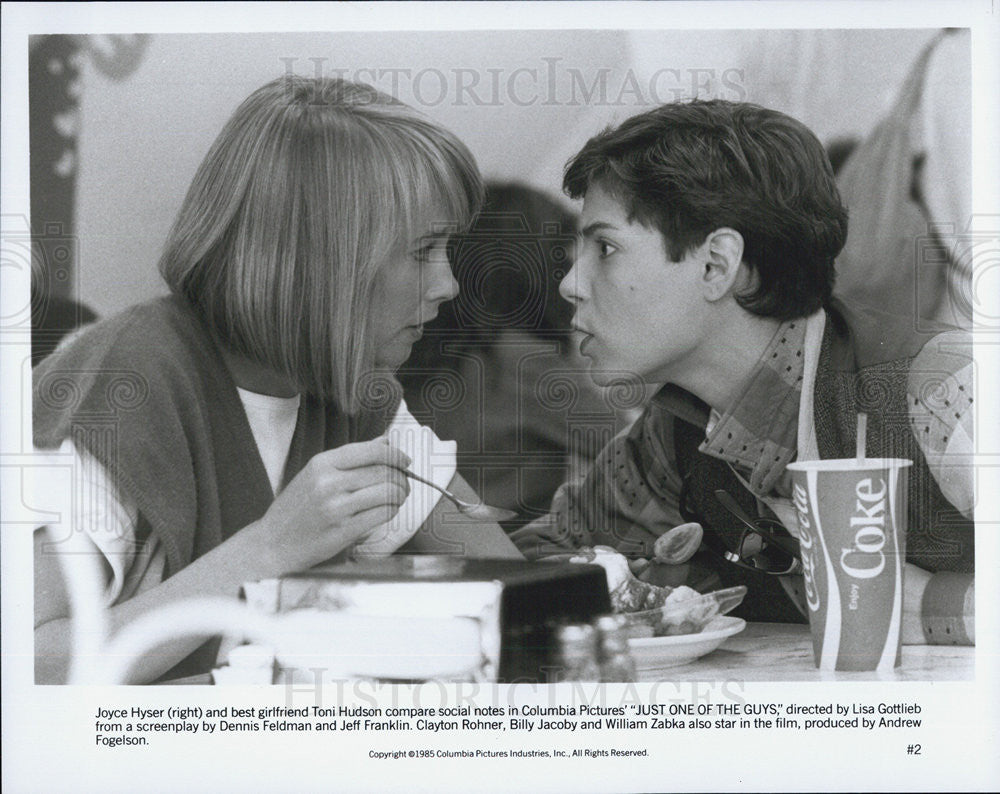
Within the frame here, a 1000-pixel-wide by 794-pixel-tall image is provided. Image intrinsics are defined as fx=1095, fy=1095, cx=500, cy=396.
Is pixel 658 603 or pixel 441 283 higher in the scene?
pixel 441 283

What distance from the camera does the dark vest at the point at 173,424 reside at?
1.66 metres

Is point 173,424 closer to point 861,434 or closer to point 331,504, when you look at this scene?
point 331,504

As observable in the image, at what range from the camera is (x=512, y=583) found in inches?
66.0

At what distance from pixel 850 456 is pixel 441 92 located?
850 millimetres

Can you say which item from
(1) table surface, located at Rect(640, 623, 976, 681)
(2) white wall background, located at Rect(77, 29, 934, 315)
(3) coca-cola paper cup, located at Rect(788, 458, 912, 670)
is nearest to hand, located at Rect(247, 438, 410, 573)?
(2) white wall background, located at Rect(77, 29, 934, 315)

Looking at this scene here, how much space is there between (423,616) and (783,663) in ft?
1.83

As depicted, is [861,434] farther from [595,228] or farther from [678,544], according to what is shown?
[595,228]

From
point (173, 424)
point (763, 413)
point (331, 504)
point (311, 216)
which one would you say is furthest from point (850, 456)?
point (173, 424)

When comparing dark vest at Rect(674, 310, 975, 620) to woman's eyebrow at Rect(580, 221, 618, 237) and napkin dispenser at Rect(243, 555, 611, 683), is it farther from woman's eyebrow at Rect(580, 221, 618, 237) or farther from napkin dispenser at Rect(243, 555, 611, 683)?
woman's eyebrow at Rect(580, 221, 618, 237)

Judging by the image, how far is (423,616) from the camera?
5.48ft

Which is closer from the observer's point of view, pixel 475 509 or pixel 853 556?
pixel 853 556

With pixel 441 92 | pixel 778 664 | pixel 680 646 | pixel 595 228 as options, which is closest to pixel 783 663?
pixel 778 664

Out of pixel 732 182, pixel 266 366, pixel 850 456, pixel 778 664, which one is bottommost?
pixel 778 664

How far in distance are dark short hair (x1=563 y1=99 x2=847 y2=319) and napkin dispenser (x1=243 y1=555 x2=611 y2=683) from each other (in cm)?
55
